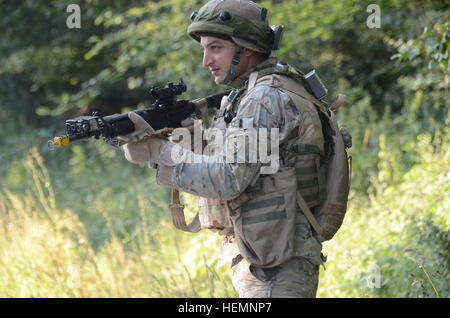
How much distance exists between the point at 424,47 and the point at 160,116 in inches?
93.9

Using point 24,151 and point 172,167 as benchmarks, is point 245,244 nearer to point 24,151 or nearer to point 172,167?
point 172,167

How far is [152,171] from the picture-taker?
8.93m

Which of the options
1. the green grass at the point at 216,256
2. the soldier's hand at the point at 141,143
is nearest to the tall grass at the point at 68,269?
the green grass at the point at 216,256

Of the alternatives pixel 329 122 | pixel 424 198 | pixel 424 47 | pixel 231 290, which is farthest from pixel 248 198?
pixel 424 198

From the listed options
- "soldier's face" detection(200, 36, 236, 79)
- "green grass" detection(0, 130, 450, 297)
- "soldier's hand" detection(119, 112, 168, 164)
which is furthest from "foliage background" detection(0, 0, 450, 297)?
"soldier's face" detection(200, 36, 236, 79)

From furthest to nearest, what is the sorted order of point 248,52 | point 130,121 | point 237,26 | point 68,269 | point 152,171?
point 152,171, point 68,269, point 248,52, point 237,26, point 130,121

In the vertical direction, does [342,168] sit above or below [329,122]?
below

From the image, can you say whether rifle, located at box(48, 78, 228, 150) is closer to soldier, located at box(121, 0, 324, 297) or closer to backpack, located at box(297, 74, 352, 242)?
soldier, located at box(121, 0, 324, 297)

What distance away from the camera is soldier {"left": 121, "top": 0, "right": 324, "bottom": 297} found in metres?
2.46

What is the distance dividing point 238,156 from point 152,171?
6.63 meters

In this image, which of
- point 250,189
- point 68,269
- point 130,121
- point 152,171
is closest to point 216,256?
point 68,269

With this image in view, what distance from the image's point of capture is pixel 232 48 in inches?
107

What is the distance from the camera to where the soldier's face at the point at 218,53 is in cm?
Result: 271

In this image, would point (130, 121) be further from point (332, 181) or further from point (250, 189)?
point (332, 181)
